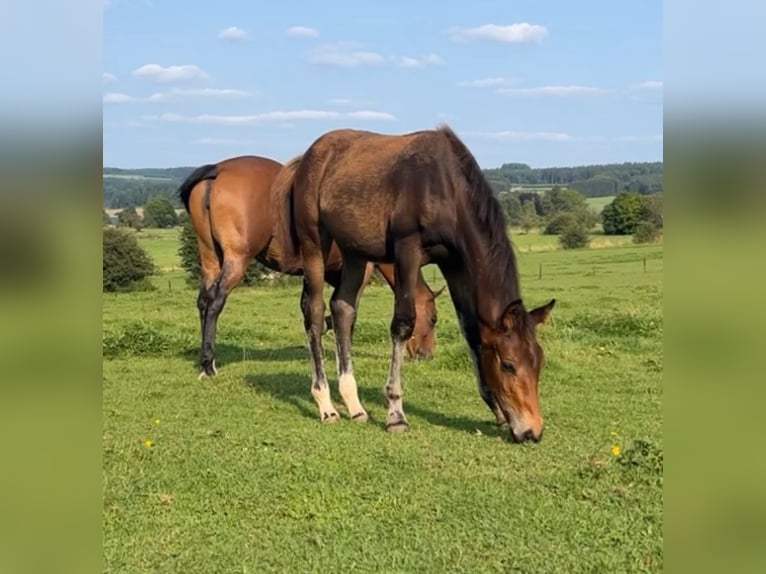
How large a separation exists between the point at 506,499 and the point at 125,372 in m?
6.60

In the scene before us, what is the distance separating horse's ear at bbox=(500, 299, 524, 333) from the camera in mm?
6137

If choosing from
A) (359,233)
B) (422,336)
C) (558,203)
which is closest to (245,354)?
(422,336)

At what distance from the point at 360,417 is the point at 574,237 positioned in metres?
24.5

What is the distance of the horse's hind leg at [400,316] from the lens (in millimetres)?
6660

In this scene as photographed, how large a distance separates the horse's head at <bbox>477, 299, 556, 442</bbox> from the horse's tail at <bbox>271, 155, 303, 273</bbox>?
250cm

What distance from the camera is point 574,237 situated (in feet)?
99.8

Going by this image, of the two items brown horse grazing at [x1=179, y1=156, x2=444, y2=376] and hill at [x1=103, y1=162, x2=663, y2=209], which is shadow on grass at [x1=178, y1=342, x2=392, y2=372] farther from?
hill at [x1=103, y1=162, x2=663, y2=209]

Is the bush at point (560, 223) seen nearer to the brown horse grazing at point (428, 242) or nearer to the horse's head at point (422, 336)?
the horse's head at point (422, 336)

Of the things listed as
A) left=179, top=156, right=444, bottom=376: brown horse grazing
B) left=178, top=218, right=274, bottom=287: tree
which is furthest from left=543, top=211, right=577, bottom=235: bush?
left=179, top=156, right=444, bottom=376: brown horse grazing

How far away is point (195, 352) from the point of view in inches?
459

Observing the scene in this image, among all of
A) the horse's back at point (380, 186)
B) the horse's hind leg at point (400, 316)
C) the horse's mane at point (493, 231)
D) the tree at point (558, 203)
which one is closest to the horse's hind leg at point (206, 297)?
the horse's back at point (380, 186)

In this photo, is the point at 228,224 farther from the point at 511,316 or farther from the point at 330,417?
the point at 511,316
